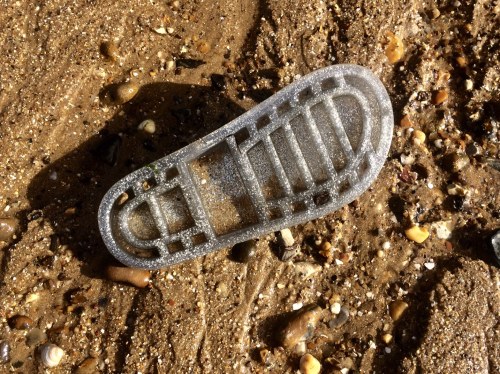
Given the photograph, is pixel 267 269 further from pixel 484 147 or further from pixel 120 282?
pixel 484 147

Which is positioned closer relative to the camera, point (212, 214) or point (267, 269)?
point (212, 214)

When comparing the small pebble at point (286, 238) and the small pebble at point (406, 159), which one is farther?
the small pebble at point (406, 159)

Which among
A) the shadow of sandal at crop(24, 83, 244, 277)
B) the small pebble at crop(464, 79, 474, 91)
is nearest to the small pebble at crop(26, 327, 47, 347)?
the shadow of sandal at crop(24, 83, 244, 277)

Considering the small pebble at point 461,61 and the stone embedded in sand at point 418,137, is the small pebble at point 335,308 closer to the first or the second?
the stone embedded in sand at point 418,137

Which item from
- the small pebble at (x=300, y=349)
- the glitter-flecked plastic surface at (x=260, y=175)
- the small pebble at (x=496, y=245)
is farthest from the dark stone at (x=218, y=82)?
the small pebble at (x=496, y=245)

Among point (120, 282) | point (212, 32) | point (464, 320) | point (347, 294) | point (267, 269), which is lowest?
point (464, 320)

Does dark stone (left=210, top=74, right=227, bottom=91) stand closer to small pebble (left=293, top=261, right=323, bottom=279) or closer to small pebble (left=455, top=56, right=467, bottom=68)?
small pebble (left=293, top=261, right=323, bottom=279)

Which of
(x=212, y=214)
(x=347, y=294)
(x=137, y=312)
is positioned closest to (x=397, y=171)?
(x=347, y=294)

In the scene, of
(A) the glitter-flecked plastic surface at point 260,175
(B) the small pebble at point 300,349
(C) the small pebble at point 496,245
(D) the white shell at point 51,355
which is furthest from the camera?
(C) the small pebble at point 496,245
